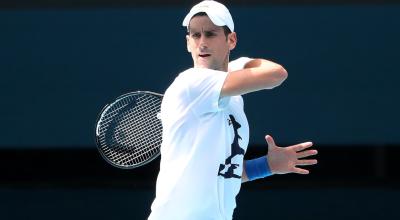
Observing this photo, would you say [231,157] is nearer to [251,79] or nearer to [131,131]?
[251,79]

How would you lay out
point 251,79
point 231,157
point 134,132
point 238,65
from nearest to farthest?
1. point 251,79
2. point 231,157
3. point 238,65
4. point 134,132

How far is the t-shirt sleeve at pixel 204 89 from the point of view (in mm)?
4168

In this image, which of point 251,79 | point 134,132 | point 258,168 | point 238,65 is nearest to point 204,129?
point 251,79

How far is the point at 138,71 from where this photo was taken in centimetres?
768

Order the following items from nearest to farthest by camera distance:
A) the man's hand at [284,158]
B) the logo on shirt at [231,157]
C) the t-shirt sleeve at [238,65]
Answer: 1. the logo on shirt at [231,157]
2. the t-shirt sleeve at [238,65]
3. the man's hand at [284,158]

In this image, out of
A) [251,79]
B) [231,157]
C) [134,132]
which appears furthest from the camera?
[134,132]

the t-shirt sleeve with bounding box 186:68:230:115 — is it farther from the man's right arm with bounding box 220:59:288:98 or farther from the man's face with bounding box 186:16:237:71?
the man's face with bounding box 186:16:237:71

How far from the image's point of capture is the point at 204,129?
13.8ft

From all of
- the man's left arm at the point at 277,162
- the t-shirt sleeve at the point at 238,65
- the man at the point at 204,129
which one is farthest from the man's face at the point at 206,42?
the man's left arm at the point at 277,162

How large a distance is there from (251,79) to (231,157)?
37cm

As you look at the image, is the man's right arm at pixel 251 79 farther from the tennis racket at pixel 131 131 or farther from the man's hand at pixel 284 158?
the tennis racket at pixel 131 131

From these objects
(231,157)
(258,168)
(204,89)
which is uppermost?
(204,89)
